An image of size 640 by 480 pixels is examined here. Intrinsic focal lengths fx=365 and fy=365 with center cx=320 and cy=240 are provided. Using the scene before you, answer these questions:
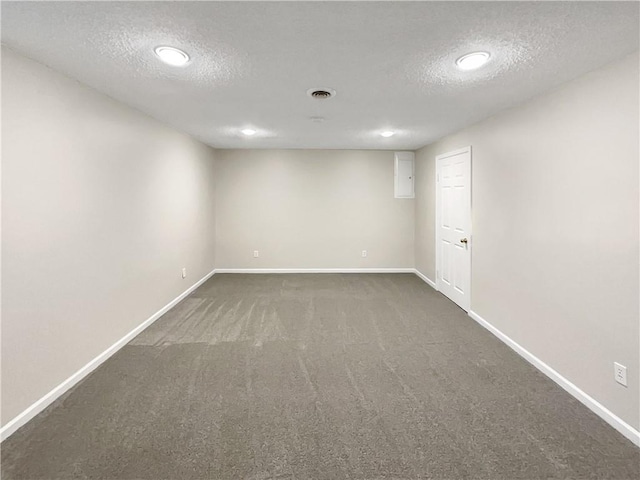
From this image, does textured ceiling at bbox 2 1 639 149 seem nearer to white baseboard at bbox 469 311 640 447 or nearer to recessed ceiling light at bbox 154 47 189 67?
recessed ceiling light at bbox 154 47 189 67

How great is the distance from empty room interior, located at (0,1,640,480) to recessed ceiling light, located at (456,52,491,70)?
3cm

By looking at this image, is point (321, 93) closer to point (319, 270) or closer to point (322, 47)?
point (322, 47)

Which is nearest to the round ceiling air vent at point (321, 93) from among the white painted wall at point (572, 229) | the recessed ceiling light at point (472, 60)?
the recessed ceiling light at point (472, 60)

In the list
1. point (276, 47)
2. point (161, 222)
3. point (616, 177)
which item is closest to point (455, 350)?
point (616, 177)

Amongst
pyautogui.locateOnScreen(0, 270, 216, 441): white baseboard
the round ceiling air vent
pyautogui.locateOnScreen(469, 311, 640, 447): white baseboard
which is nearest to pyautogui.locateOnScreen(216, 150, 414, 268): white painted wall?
pyautogui.locateOnScreen(0, 270, 216, 441): white baseboard

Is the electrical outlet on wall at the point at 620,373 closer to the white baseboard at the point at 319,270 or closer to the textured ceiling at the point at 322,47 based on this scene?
the textured ceiling at the point at 322,47

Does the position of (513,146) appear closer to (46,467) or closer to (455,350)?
(455,350)

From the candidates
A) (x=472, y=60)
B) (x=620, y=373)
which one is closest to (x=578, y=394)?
(x=620, y=373)

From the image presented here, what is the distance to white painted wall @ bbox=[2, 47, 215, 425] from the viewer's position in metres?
2.08

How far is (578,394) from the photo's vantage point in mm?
2412

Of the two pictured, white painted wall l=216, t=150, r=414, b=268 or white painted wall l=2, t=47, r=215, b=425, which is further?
white painted wall l=216, t=150, r=414, b=268

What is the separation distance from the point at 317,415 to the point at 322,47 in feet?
7.06

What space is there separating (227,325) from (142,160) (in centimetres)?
188

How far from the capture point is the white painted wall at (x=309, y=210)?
6.43m
